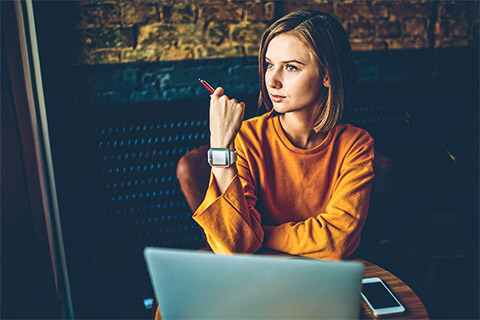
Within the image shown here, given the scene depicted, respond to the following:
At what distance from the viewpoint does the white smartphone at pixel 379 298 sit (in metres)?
0.86

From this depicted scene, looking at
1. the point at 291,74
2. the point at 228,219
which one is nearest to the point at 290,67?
the point at 291,74

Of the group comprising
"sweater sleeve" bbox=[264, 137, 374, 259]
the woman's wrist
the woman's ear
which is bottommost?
"sweater sleeve" bbox=[264, 137, 374, 259]

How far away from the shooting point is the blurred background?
56.9 inches

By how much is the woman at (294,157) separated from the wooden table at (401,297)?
9cm

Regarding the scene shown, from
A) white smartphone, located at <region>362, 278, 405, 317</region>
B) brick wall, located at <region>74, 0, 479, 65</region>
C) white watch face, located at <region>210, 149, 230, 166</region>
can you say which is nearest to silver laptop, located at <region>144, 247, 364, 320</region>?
white smartphone, located at <region>362, 278, 405, 317</region>

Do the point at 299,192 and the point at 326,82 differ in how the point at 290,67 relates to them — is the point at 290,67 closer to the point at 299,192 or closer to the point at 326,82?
the point at 326,82

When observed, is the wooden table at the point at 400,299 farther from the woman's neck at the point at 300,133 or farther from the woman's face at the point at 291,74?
the woman's face at the point at 291,74

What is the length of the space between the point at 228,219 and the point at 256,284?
1.39 ft

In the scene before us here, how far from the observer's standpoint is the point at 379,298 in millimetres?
899

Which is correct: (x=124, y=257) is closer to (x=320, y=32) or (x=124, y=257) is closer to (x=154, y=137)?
(x=154, y=137)

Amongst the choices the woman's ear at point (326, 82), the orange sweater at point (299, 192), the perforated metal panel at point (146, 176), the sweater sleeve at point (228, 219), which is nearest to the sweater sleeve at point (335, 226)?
the orange sweater at point (299, 192)

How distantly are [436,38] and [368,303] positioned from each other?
1.61m

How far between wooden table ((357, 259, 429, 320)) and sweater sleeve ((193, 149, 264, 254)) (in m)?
0.35

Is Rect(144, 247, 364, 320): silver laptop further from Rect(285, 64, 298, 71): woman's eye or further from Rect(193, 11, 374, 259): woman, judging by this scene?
Rect(285, 64, 298, 71): woman's eye
